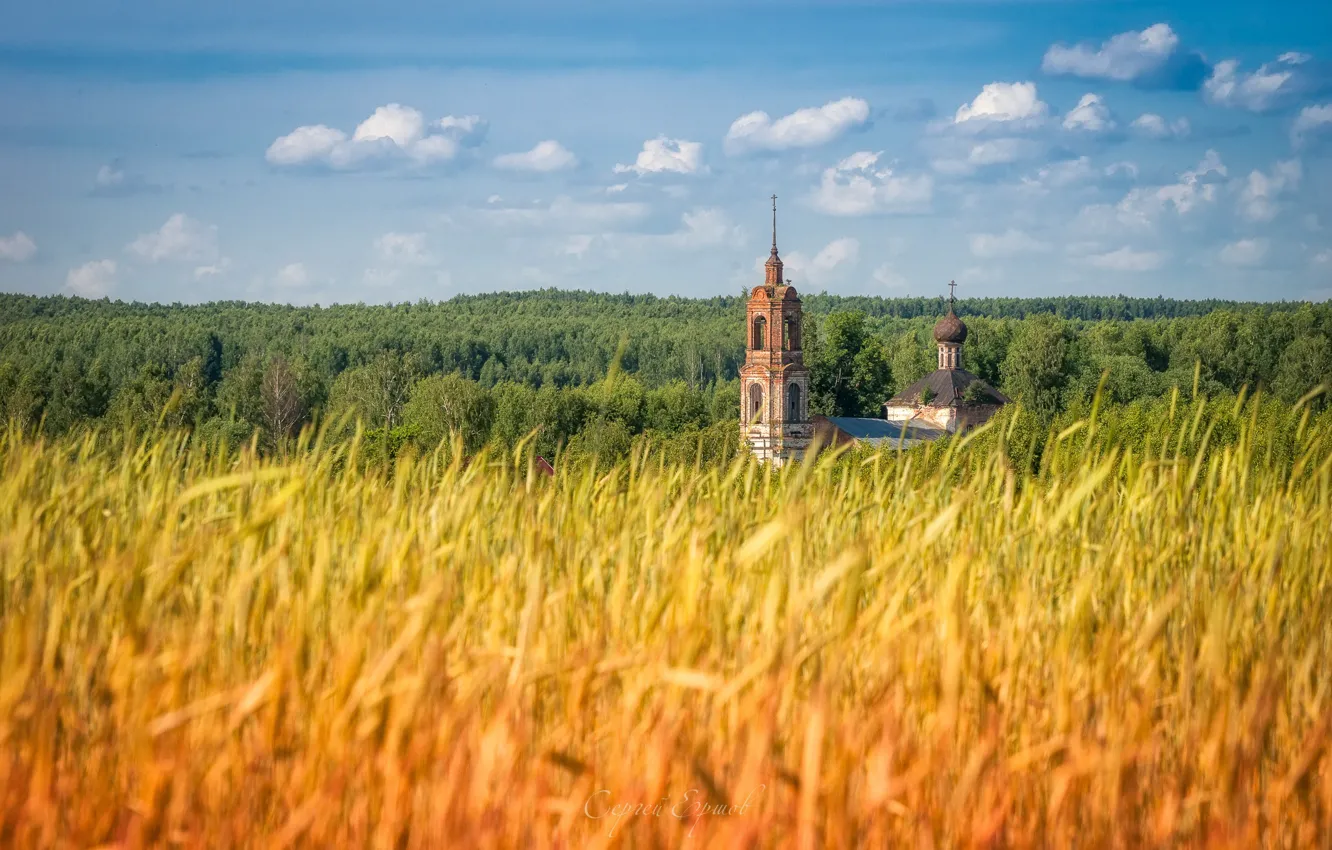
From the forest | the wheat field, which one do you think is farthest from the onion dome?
the wheat field

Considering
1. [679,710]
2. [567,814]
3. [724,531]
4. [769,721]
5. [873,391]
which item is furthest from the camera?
[873,391]

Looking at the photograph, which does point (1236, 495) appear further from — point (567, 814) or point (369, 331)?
point (369, 331)

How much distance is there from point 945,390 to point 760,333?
17880 mm

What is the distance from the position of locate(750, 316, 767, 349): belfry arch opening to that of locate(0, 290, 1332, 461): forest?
4680mm

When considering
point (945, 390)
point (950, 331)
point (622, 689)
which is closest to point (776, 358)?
point (945, 390)

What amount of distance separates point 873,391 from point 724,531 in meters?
80.4

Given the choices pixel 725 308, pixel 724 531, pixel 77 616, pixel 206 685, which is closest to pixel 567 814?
pixel 206 685

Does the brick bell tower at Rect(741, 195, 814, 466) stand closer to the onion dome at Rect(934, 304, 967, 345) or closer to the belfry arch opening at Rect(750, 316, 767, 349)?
the belfry arch opening at Rect(750, 316, 767, 349)

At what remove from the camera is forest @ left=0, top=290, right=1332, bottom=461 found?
68.5 meters

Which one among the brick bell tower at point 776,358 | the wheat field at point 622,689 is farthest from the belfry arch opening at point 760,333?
the wheat field at point 622,689

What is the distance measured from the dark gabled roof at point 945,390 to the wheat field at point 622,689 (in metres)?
72.8

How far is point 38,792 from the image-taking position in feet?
7.11

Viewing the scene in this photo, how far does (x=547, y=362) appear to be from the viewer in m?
142

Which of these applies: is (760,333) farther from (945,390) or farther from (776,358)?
(945,390)
